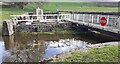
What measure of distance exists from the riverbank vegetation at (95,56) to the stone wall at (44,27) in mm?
10495

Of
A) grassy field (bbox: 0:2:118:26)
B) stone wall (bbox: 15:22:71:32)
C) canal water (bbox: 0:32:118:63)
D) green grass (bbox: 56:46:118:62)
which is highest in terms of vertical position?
green grass (bbox: 56:46:118:62)

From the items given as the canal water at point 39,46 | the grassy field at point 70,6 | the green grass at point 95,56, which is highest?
the green grass at point 95,56

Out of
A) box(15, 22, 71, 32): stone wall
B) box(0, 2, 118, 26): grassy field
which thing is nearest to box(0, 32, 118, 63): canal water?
box(15, 22, 71, 32): stone wall

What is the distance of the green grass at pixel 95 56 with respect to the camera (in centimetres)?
849

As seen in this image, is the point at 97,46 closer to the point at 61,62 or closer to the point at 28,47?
the point at 61,62

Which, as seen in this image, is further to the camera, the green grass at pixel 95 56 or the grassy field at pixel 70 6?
the grassy field at pixel 70 6

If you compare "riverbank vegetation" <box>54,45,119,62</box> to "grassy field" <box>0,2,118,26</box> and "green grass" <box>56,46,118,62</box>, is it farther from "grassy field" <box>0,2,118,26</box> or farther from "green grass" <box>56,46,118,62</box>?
"grassy field" <box>0,2,118,26</box>

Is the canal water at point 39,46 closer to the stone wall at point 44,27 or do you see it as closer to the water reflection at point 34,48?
the water reflection at point 34,48

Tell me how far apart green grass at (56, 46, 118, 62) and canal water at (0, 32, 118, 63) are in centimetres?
106

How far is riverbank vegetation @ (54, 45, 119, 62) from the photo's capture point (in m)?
8.48

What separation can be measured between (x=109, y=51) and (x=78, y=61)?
134cm

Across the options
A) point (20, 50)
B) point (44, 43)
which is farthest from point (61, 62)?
point (44, 43)

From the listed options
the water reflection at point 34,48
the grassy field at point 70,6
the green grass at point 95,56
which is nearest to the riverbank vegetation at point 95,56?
the green grass at point 95,56

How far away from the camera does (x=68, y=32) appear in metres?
19.2
